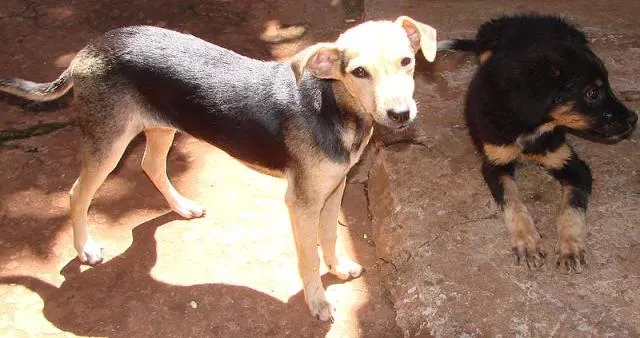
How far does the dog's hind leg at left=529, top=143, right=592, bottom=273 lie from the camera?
454 centimetres

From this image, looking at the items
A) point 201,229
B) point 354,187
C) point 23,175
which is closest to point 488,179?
point 354,187

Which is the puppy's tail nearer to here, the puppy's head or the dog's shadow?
the puppy's head

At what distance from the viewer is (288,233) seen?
527cm

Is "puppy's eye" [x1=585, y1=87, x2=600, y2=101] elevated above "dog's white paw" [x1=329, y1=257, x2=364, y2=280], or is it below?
above

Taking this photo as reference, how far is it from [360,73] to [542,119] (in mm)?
1958

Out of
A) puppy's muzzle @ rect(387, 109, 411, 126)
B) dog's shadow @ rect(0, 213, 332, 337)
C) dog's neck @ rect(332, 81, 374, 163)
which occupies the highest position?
puppy's muzzle @ rect(387, 109, 411, 126)

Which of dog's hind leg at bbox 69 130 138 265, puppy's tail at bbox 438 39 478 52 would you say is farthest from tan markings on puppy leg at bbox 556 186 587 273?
dog's hind leg at bbox 69 130 138 265

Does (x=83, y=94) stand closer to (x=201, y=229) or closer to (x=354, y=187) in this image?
(x=201, y=229)

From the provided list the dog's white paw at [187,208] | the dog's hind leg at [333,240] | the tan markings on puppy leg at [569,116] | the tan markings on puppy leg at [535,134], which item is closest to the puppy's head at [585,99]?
the tan markings on puppy leg at [569,116]

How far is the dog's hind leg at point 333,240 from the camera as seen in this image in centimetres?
451

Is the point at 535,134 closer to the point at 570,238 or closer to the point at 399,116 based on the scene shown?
the point at 570,238

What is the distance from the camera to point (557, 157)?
5.14m

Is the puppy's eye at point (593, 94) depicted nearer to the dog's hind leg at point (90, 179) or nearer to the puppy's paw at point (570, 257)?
the puppy's paw at point (570, 257)

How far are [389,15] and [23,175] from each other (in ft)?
13.2
